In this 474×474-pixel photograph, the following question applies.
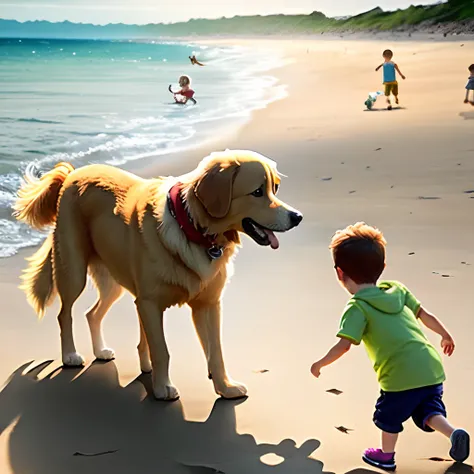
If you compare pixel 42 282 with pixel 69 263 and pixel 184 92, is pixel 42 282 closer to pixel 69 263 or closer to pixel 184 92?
pixel 69 263

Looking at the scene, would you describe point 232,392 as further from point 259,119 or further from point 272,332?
point 259,119

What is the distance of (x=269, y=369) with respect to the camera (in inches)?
140

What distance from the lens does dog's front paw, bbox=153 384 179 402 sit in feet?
10.8

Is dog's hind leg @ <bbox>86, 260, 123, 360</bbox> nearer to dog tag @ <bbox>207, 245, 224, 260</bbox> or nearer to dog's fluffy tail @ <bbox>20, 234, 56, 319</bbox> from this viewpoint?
dog's fluffy tail @ <bbox>20, 234, 56, 319</bbox>

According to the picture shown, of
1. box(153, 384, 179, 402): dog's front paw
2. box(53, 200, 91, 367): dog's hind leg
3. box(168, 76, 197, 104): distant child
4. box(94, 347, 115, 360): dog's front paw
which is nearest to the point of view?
box(153, 384, 179, 402): dog's front paw

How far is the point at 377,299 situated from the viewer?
269cm

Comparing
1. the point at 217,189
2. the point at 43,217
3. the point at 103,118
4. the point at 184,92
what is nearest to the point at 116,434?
the point at 217,189

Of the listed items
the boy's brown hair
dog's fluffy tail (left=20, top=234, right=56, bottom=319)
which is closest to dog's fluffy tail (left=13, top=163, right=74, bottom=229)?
dog's fluffy tail (left=20, top=234, right=56, bottom=319)

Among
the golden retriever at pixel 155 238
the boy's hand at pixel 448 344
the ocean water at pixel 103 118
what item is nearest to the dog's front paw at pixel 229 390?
the golden retriever at pixel 155 238

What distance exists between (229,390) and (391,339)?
0.88 m

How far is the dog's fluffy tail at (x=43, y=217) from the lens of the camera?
12.4ft

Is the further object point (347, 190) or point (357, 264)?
point (347, 190)

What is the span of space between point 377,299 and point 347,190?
14.6 feet

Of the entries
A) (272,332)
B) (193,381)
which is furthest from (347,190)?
(193,381)
